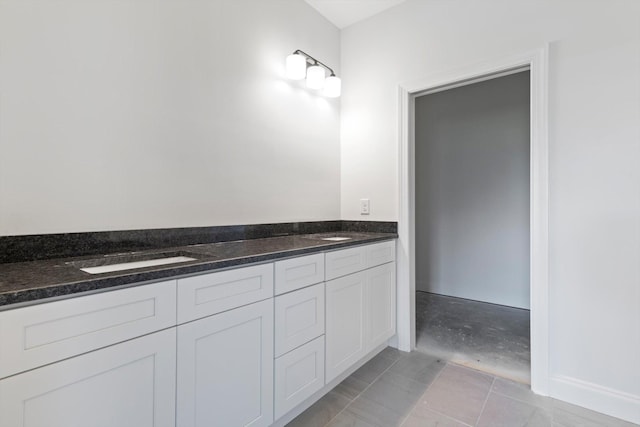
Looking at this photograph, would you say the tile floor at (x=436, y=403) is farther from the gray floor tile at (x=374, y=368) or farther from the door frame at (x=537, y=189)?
the door frame at (x=537, y=189)

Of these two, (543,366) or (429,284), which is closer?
(543,366)

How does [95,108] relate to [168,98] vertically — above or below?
below

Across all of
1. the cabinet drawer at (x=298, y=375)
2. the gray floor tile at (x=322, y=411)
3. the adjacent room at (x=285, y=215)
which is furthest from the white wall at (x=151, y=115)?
the gray floor tile at (x=322, y=411)

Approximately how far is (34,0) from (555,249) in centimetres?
263

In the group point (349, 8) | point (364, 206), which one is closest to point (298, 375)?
point (364, 206)

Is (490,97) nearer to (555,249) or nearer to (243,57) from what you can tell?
(555,249)

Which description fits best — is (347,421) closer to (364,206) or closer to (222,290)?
(222,290)

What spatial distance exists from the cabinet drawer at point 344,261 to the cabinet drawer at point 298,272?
59mm

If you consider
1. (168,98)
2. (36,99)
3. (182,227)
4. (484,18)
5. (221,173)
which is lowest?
(182,227)

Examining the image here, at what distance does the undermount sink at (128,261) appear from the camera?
1138mm

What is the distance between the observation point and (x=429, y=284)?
145 inches

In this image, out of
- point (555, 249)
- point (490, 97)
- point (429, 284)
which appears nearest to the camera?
point (555, 249)

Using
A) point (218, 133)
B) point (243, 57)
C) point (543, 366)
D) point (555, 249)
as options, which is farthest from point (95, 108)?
point (543, 366)

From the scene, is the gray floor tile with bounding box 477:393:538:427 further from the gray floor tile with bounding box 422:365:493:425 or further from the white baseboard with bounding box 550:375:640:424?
the white baseboard with bounding box 550:375:640:424
